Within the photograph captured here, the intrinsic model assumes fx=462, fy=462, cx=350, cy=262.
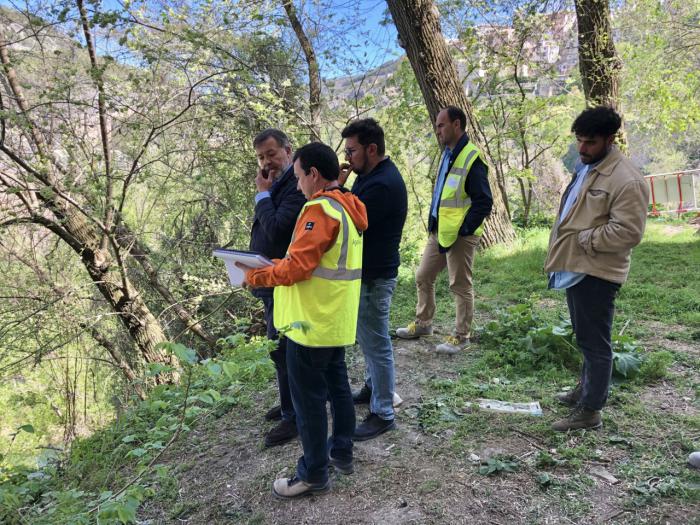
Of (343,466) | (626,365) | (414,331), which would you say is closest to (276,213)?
(343,466)

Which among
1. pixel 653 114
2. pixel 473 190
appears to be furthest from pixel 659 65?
pixel 473 190

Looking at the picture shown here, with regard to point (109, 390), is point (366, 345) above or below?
above

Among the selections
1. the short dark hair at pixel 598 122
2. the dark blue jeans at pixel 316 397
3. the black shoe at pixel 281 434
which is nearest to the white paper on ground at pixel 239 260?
the dark blue jeans at pixel 316 397

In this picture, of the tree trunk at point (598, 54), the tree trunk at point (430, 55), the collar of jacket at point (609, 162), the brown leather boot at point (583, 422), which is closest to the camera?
the collar of jacket at point (609, 162)

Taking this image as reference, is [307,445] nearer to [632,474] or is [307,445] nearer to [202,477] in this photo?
[202,477]

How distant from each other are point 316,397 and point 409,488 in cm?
75

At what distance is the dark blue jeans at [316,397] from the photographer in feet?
7.72

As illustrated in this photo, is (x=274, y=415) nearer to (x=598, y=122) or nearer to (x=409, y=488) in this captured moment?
(x=409, y=488)

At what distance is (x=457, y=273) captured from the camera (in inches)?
159

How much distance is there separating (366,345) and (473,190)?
5.43ft

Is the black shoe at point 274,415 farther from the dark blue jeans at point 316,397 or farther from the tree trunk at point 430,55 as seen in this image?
the tree trunk at point 430,55

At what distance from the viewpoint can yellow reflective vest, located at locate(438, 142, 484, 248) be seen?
3.77 meters

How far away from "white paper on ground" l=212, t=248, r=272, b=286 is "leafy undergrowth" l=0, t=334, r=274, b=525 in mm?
366

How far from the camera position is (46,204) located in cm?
520
